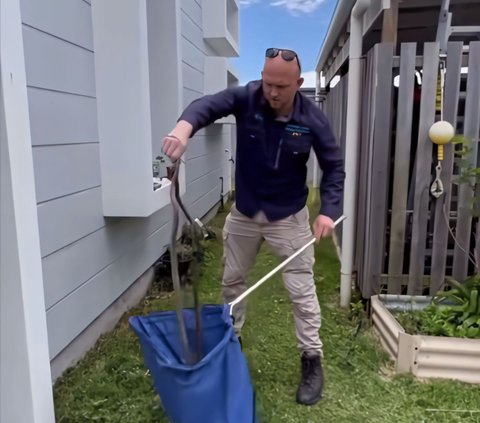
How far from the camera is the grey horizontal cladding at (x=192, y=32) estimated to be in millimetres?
4717

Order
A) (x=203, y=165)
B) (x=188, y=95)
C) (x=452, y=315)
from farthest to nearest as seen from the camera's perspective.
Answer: (x=203, y=165) → (x=188, y=95) → (x=452, y=315)

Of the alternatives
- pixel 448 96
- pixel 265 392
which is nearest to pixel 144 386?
pixel 265 392

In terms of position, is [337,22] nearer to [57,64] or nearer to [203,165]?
[203,165]

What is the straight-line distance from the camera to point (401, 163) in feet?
9.59

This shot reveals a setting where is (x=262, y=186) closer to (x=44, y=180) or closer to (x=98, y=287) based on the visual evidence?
(x=44, y=180)

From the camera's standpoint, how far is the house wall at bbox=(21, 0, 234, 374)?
2.04 metres

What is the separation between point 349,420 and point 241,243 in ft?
3.01

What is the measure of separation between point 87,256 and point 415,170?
1938mm

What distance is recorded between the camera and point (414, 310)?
2.87m

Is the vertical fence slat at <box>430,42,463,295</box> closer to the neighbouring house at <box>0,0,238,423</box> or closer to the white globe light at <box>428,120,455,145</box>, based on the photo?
the white globe light at <box>428,120,455,145</box>

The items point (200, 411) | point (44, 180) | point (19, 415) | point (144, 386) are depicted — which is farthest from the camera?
point (144, 386)

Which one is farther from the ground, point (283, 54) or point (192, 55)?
point (192, 55)

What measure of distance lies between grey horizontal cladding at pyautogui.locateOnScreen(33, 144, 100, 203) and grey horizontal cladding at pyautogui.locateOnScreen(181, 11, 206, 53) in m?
2.56

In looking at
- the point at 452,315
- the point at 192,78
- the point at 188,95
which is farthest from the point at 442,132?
the point at 192,78
